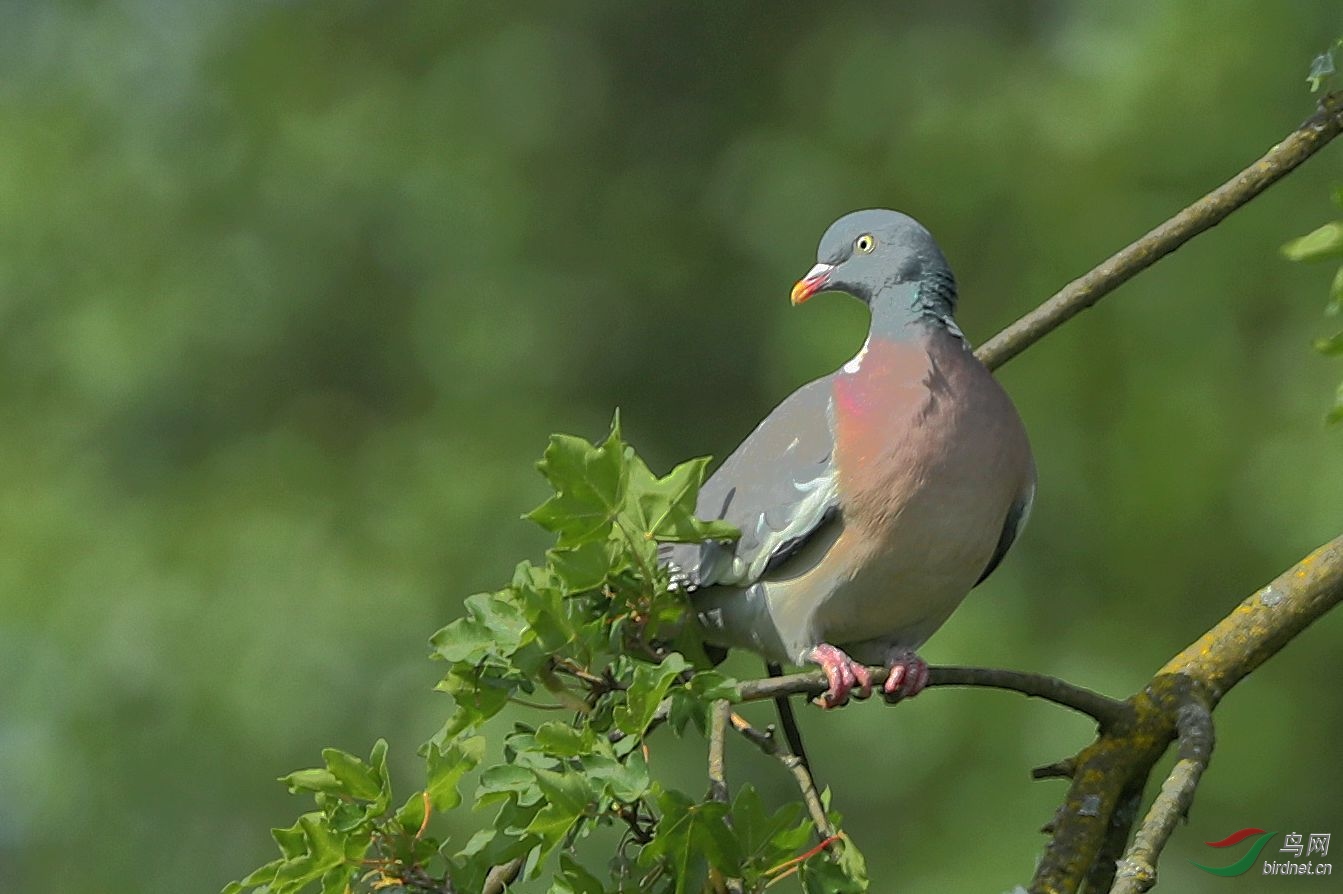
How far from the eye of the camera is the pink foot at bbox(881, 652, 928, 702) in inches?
118

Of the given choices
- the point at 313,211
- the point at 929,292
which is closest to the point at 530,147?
the point at 313,211

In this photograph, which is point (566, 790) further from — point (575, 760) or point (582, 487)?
point (582, 487)

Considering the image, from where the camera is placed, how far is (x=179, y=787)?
7629 millimetres

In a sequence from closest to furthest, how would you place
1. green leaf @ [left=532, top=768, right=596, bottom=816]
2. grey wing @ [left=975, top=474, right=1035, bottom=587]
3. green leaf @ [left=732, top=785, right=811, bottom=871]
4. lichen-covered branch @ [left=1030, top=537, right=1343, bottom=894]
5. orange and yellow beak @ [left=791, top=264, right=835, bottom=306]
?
green leaf @ [left=532, top=768, right=596, bottom=816] → green leaf @ [left=732, top=785, right=811, bottom=871] → lichen-covered branch @ [left=1030, top=537, right=1343, bottom=894] → grey wing @ [left=975, top=474, right=1035, bottom=587] → orange and yellow beak @ [left=791, top=264, right=835, bottom=306]

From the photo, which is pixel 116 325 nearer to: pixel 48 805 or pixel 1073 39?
pixel 48 805

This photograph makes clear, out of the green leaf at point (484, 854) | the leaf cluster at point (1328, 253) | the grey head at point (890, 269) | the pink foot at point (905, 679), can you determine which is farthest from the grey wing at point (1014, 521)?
the green leaf at point (484, 854)

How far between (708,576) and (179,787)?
5135mm

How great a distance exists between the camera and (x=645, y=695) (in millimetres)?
2291

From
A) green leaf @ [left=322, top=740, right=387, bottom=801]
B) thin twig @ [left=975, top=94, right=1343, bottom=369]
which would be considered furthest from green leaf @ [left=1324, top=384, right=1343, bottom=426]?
green leaf @ [left=322, top=740, right=387, bottom=801]

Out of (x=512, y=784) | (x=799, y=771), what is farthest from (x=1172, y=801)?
(x=512, y=784)

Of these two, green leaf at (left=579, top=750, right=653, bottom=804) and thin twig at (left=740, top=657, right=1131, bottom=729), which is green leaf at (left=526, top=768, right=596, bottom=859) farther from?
thin twig at (left=740, top=657, right=1131, bottom=729)

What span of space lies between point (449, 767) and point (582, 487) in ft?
1.29

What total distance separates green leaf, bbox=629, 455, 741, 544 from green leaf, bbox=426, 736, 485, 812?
1.13 feet

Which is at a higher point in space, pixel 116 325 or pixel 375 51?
pixel 375 51
